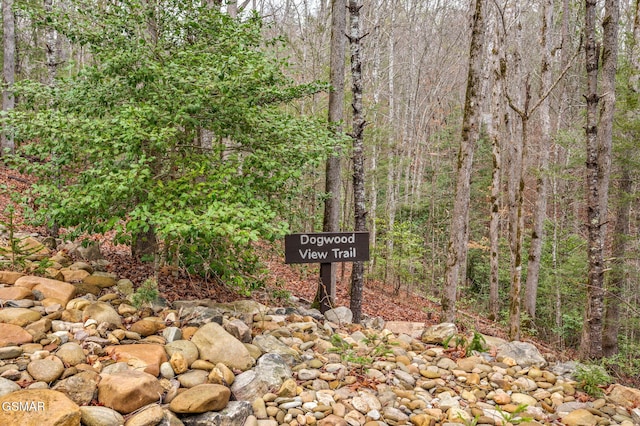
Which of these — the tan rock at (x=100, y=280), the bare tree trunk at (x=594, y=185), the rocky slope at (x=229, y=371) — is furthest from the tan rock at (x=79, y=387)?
the bare tree trunk at (x=594, y=185)

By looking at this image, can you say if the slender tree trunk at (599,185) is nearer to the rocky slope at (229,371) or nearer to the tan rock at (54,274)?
the rocky slope at (229,371)

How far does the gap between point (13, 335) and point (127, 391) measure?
50.6 inches

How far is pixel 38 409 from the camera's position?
2.88m

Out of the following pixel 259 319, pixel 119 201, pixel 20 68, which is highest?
pixel 20 68

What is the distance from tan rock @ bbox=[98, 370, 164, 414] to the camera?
10.5 feet

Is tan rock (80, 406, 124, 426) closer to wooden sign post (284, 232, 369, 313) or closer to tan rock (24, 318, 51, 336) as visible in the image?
tan rock (24, 318, 51, 336)

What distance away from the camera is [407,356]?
520 cm

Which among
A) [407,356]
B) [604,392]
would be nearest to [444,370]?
[407,356]

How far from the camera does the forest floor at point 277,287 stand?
571cm

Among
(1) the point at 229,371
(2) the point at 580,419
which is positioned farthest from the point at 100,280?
(2) the point at 580,419

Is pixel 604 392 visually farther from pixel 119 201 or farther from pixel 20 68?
pixel 20 68

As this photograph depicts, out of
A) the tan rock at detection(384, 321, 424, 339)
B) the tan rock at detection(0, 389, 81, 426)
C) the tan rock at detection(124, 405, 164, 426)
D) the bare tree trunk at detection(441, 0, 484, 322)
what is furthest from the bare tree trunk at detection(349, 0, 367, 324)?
the tan rock at detection(0, 389, 81, 426)

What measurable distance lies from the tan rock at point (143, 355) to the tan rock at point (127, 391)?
0.69 ft

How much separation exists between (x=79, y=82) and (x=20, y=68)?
1286 cm
